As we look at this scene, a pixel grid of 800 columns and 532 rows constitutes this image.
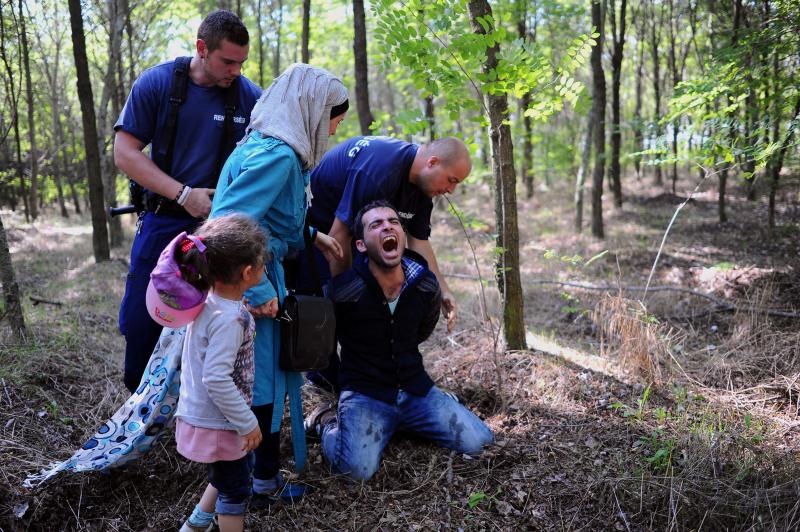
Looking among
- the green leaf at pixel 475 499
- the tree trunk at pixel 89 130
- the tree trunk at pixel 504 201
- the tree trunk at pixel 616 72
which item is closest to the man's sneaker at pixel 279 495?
the green leaf at pixel 475 499

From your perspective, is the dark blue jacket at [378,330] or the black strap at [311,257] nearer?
the black strap at [311,257]

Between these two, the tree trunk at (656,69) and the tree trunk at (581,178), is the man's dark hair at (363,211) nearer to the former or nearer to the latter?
the tree trunk at (656,69)

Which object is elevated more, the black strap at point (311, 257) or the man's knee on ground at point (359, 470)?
the black strap at point (311, 257)

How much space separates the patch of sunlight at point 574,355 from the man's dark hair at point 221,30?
3.29 meters

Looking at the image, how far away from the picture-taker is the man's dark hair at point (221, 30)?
2.79m

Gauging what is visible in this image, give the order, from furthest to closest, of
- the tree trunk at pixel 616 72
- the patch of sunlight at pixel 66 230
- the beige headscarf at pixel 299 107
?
the patch of sunlight at pixel 66 230, the tree trunk at pixel 616 72, the beige headscarf at pixel 299 107

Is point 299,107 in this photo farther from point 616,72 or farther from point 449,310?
point 616,72

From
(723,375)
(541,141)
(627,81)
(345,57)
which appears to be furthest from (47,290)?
(627,81)

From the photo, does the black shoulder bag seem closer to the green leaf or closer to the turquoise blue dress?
the turquoise blue dress

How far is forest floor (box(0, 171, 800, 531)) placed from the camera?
2.70 metres

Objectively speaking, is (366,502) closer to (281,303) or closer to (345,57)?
(281,303)

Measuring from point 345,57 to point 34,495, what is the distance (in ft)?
45.2

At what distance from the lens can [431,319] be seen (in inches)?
140

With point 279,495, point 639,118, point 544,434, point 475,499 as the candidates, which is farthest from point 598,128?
point 279,495
